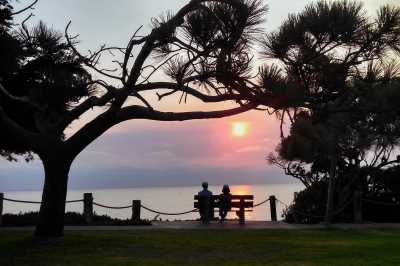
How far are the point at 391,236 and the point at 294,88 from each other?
256 inches

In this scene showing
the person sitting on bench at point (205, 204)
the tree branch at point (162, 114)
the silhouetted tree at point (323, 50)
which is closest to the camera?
the silhouetted tree at point (323, 50)

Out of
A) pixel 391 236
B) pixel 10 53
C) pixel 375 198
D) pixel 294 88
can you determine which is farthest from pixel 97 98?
pixel 375 198

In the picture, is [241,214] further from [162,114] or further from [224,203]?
[162,114]

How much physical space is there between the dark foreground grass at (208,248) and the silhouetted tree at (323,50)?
2912 millimetres

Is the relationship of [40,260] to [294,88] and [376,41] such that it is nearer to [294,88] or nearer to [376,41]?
[294,88]

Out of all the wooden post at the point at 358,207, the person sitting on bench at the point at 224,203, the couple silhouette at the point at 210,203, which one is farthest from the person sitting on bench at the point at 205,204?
the wooden post at the point at 358,207

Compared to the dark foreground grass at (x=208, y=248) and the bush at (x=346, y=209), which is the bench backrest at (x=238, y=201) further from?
the dark foreground grass at (x=208, y=248)

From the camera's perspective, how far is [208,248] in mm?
13281

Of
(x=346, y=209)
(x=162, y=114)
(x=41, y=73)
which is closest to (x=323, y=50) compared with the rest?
(x=162, y=114)

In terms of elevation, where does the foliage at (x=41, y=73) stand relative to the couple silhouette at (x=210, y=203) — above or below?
above

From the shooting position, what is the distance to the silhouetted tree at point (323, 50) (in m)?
10.5

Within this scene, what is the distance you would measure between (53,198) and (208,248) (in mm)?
4112

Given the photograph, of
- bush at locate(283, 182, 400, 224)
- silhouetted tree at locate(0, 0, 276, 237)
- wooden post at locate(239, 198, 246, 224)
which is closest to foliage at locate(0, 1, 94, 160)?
silhouetted tree at locate(0, 0, 276, 237)

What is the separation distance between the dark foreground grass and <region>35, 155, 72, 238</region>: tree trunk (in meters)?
0.41
